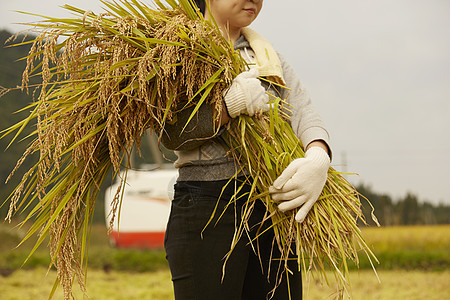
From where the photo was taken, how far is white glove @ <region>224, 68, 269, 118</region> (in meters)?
1.25

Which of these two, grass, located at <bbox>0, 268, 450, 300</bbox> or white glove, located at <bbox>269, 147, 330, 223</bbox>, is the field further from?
white glove, located at <bbox>269, 147, 330, 223</bbox>

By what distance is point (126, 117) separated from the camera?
48.4 inches

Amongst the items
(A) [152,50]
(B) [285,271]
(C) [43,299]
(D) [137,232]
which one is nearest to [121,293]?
(C) [43,299]

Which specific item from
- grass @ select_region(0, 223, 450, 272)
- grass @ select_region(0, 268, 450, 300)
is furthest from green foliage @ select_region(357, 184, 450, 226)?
grass @ select_region(0, 268, 450, 300)

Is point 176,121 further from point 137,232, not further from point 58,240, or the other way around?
point 137,232

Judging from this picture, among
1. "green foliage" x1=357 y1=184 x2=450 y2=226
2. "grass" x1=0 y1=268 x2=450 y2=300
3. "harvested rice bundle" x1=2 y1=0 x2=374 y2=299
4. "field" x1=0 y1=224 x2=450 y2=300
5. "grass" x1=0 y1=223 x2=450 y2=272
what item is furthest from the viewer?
"green foliage" x1=357 y1=184 x2=450 y2=226

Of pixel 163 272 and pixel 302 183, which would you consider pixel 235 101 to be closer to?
pixel 302 183

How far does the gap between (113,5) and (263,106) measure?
0.50m

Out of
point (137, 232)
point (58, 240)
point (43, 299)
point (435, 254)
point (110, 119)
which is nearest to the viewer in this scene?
point (110, 119)

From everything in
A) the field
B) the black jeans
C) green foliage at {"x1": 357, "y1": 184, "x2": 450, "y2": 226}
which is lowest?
the field

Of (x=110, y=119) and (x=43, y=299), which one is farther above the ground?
(x=110, y=119)

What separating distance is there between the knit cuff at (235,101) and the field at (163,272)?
2.87 m

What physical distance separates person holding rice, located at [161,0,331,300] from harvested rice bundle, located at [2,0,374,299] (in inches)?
1.5

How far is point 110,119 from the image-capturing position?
119 cm
